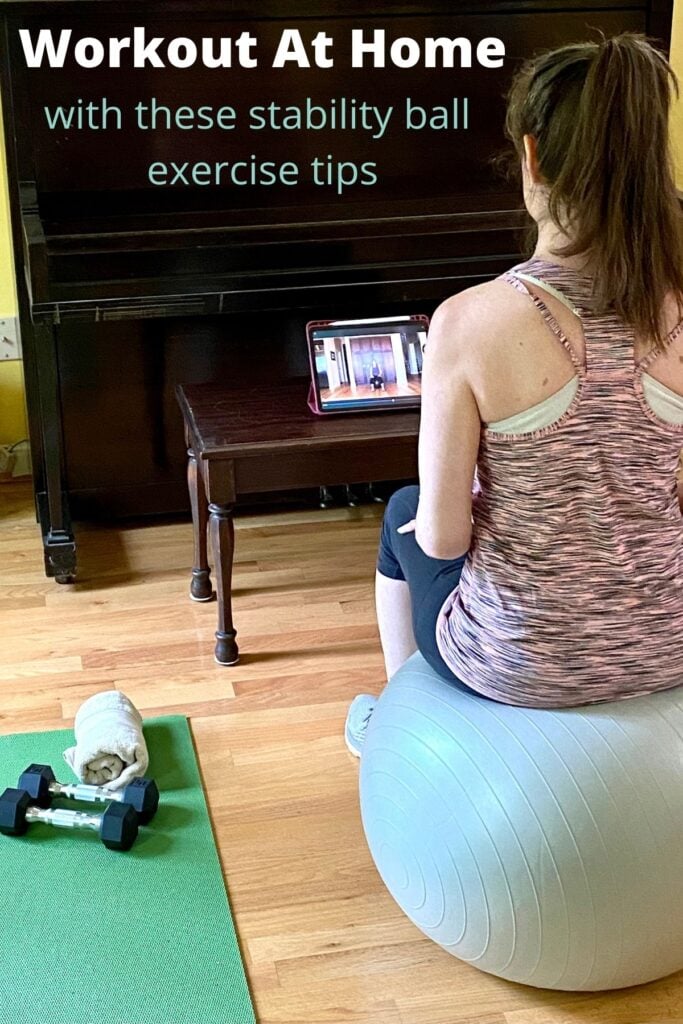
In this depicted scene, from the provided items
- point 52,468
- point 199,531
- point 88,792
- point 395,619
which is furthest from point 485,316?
point 52,468

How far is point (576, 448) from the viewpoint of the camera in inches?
57.3

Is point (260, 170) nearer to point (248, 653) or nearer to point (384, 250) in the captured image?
point (384, 250)

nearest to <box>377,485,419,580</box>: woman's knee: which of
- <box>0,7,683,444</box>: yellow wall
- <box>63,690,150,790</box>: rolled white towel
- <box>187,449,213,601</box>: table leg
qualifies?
<box>63,690,150,790</box>: rolled white towel

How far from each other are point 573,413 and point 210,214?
60.7 inches

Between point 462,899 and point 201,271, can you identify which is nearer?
point 462,899

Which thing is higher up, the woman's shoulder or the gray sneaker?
the woman's shoulder

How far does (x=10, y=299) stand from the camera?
313 centimetres

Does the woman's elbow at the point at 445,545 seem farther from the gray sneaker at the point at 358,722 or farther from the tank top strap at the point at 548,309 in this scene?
the gray sneaker at the point at 358,722

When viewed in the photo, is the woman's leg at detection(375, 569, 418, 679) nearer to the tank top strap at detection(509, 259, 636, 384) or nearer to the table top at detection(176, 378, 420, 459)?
the table top at detection(176, 378, 420, 459)

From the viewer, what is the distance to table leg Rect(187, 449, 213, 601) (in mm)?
2564

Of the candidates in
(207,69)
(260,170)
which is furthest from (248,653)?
(207,69)

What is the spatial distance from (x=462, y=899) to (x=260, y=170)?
1.79 meters

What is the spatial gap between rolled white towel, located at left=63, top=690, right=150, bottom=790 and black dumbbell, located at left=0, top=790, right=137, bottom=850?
0.28 feet

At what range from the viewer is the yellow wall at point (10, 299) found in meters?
3.00
